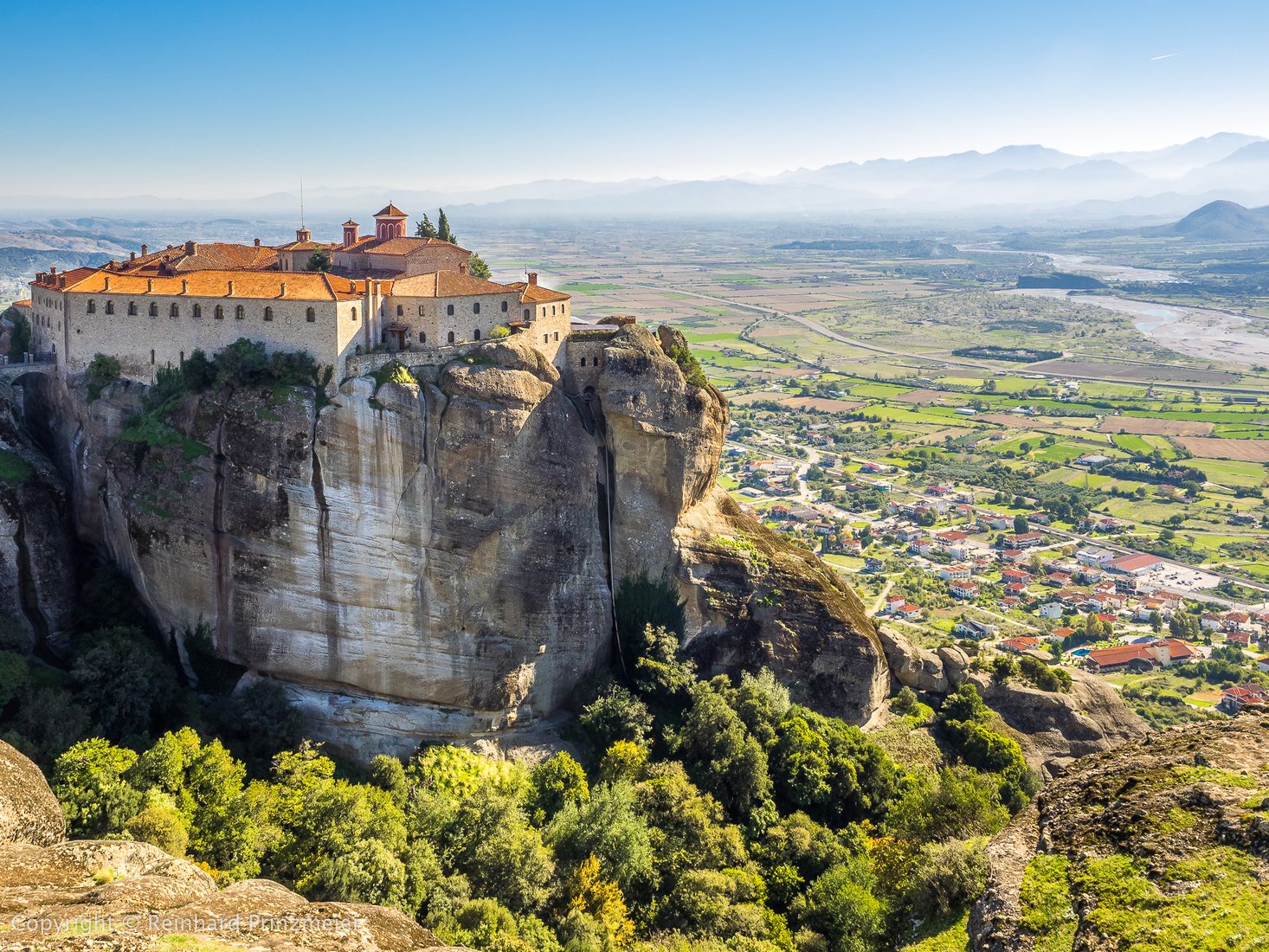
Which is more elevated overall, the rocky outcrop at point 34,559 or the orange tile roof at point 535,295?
the orange tile roof at point 535,295

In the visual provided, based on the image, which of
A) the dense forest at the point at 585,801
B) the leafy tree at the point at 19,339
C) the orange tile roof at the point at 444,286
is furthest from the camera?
the leafy tree at the point at 19,339

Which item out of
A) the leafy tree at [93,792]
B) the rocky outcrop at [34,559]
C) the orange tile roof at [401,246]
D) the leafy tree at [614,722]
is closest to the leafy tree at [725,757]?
the leafy tree at [614,722]

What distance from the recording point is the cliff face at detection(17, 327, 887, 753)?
4112 centimetres

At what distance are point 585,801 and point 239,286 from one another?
2651cm

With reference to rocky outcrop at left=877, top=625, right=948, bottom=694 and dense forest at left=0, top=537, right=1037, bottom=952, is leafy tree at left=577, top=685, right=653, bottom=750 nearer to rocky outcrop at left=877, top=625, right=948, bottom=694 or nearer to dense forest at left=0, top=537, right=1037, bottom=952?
dense forest at left=0, top=537, right=1037, bottom=952

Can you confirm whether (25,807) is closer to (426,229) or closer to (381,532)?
(381,532)

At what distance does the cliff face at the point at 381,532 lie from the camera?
1619 inches

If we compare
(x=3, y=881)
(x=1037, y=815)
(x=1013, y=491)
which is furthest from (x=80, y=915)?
(x=1013, y=491)

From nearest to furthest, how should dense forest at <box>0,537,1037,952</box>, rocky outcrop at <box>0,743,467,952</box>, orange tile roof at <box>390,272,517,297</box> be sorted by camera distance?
rocky outcrop at <box>0,743,467,952</box> → dense forest at <box>0,537,1037,952</box> → orange tile roof at <box>390,272,517,297</box>

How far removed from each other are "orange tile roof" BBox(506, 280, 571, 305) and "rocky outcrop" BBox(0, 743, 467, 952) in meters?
30.3

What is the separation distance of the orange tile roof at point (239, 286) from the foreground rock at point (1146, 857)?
3424cm

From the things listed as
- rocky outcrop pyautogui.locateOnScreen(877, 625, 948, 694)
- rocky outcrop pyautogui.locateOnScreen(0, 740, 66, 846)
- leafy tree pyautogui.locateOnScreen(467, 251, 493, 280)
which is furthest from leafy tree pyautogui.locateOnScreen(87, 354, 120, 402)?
rocky outcrop pyautogui.locateOnScreen(877, 625, 948, 694)

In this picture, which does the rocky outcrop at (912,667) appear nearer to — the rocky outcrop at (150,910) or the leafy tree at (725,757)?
the leafy tree at (725,757)

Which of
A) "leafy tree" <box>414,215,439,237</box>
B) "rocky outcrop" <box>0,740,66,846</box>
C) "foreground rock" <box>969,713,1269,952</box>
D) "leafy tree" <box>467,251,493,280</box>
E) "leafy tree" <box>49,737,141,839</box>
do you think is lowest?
"leafy tree" <box>49,737,141,839</box>
